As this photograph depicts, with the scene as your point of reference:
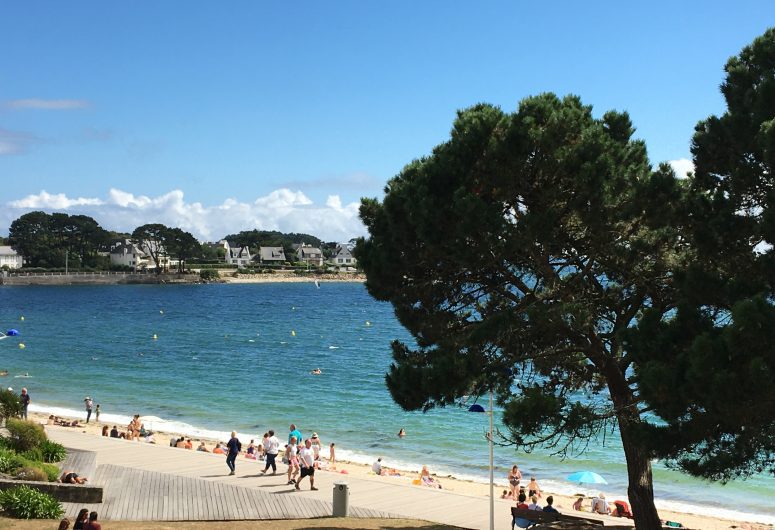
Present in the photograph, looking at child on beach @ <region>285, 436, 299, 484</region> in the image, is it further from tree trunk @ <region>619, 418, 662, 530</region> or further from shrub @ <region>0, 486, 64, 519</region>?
tree trunk @ <region>619, 418, 662, 530</region>

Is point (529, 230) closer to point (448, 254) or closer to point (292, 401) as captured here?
point (448, 254)

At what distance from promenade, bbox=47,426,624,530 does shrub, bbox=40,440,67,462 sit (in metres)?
1.00

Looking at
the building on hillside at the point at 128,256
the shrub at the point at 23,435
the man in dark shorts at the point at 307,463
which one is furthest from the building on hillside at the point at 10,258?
the man in dark shorts at the point at 307,463

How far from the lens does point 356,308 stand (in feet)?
404

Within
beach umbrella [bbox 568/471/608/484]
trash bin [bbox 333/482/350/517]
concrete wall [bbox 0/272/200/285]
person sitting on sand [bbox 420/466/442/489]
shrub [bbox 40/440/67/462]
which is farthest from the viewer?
concrete wall [bbox 0/272/200/285]

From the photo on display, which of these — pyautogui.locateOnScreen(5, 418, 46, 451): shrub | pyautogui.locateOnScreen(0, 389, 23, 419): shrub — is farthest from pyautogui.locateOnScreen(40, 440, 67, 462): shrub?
pyautogui.locateOnScreen(0, 389, 23, 419): shrub

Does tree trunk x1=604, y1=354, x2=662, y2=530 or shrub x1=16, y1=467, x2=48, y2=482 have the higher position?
tree trunk x1=604, y1=354, x2=662, y2=530

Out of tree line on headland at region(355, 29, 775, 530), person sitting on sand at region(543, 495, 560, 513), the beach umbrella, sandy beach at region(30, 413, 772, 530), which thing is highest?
tree line on headland at region(355, 29, 775, 530)

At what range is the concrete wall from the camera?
6458 inches

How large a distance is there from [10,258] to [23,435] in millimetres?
171602

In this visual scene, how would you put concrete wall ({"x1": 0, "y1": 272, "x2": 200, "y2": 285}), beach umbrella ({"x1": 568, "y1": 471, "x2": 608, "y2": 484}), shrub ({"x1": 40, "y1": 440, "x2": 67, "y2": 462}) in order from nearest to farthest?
shrub ({"x1": 40, "y1": 440, "x2": 67, "y2": 462}) < beach umbrella ({"x1": 568, "y1": 471, "x2": 608, "y2": 484}) < concrete wall ({"x1": 0, "y1": 272, "x2": 200, "y2": 285})

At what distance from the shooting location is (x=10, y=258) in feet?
568

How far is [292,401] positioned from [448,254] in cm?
3094

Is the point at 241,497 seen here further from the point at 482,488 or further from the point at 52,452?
the point at 482,488
